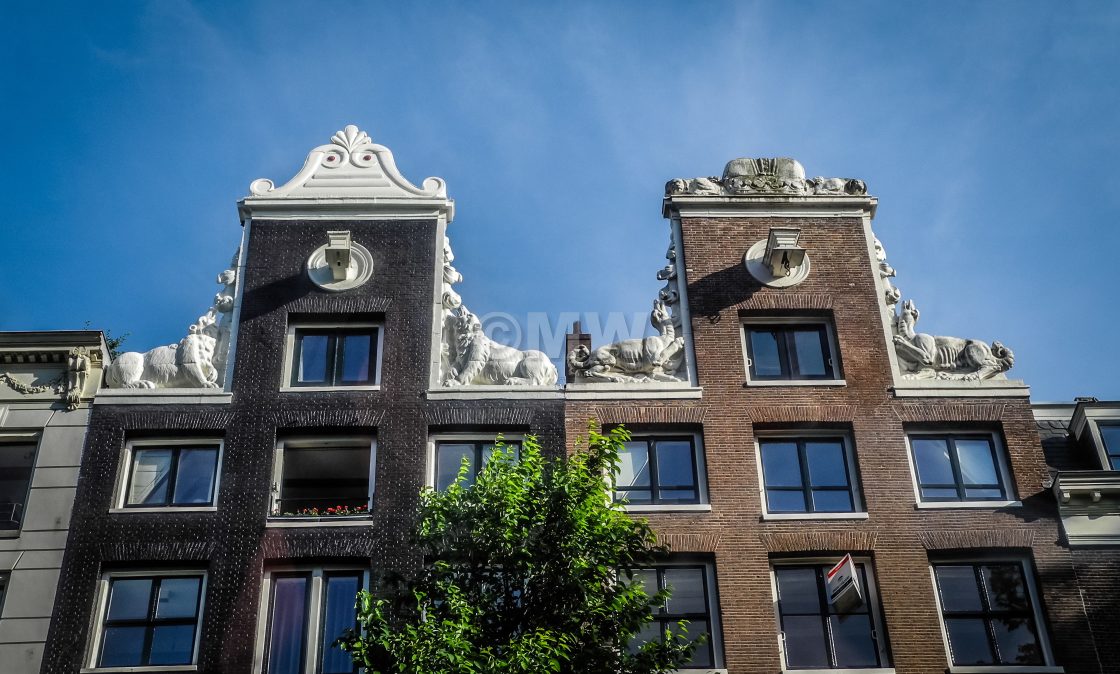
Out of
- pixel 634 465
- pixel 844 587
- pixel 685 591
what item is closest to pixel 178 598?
pixel 634 465

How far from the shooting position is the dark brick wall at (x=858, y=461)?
28766 mm

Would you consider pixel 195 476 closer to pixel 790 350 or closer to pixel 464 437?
pixel 464 437

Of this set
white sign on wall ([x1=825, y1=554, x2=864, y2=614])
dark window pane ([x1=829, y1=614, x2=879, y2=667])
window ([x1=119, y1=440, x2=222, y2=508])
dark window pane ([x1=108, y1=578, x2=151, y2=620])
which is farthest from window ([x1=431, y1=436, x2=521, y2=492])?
dark window pane ([x1=829, y1=614, x2=879, y2=667])

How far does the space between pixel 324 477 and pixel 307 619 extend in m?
3.65

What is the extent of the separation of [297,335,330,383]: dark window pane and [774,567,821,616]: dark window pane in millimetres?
11799

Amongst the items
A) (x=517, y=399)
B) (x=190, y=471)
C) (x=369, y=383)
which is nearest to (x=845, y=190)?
(x=517, y=399)

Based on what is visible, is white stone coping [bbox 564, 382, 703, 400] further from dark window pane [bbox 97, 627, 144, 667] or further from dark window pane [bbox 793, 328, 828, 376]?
dark window pane [bbox 97, 627, 144, 667]

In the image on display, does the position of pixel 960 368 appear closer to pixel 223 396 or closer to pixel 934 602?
pixel 934 602

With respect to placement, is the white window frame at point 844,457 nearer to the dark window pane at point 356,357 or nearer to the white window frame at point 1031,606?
the white window frame at point 1031,606

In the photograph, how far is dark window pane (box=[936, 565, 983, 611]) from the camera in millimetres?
29328

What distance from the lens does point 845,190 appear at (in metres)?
35.3

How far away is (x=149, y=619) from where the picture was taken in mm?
28609

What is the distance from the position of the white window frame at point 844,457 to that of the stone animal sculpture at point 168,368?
13098 millimetres

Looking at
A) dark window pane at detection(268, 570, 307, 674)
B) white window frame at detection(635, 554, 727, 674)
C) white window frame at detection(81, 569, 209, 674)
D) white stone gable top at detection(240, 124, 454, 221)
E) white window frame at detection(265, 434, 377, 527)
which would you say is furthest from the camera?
white stone gable top at detection(240, 124, 454, 221)
